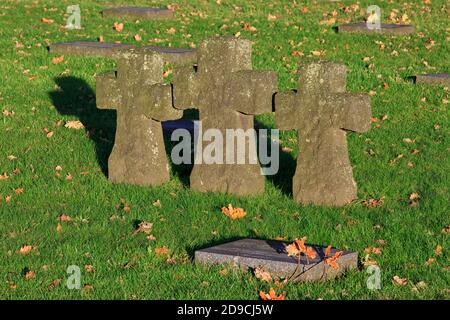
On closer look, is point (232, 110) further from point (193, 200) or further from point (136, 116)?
point (136, 116)

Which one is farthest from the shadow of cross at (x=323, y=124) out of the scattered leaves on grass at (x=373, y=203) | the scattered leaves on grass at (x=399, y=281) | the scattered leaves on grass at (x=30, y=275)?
the scattered leaves on grass at (x=30, y=275)

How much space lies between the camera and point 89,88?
56.6ft

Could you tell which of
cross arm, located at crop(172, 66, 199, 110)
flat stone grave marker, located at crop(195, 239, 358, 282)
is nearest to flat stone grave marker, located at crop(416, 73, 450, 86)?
cross arm, located at crop(172, 66, 199, 110)

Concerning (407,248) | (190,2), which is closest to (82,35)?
(190,2)

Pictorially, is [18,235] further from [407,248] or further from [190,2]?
[190,2]

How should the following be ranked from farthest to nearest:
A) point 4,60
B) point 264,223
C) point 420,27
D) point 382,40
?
point 420,27, point 382,40, point 4,60, point 264,223

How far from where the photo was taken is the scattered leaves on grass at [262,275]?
8.70 m

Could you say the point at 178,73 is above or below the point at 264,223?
above

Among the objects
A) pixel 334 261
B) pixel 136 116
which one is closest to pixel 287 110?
pixel 136 116

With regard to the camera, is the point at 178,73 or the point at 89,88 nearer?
the point at 178,73

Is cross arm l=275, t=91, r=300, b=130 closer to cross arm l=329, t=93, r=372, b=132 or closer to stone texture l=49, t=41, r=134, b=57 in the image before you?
cross arm l=329, t=93, r=372, b=132

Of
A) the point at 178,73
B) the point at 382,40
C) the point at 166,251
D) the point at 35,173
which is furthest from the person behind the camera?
the point at 382,40

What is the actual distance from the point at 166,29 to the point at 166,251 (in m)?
12.4

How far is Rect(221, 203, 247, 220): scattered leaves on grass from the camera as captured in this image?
35.1 feet
